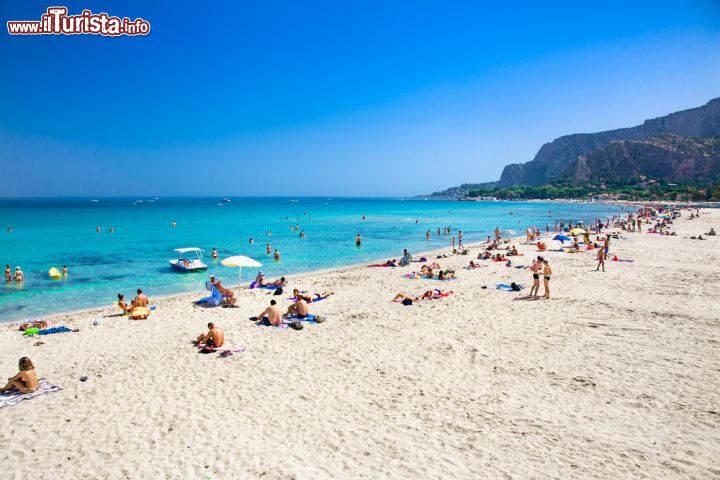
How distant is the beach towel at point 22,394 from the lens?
6.66 m

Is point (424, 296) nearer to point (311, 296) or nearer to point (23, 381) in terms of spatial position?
point (311, 296)

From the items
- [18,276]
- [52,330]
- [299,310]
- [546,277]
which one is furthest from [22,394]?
[18,276]

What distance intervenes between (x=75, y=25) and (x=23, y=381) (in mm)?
14948

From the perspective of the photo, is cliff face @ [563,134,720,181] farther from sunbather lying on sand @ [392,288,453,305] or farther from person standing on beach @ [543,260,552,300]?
sunbather lying on sand @ [392,288,453,305]

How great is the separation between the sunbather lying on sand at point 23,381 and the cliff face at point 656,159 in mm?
174609

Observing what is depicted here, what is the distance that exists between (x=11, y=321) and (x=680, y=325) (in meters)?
20.5

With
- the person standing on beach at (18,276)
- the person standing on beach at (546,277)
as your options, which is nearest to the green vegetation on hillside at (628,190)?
the person standing on beach at (546,277)

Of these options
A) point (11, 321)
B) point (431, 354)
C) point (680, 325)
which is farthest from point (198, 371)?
point (680, 325)

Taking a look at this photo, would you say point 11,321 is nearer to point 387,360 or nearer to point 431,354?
point 387,360

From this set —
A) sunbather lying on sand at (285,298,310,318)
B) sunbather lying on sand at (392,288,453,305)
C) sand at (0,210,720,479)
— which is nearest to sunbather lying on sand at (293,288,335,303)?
sunbather lying on sand at (285,298,310,318)

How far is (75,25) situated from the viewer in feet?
51.2

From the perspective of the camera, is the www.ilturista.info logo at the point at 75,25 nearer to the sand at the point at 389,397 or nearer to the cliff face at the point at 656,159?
the sand at the point at 389,397

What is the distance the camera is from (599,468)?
489 cm

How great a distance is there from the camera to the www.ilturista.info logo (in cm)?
1550
